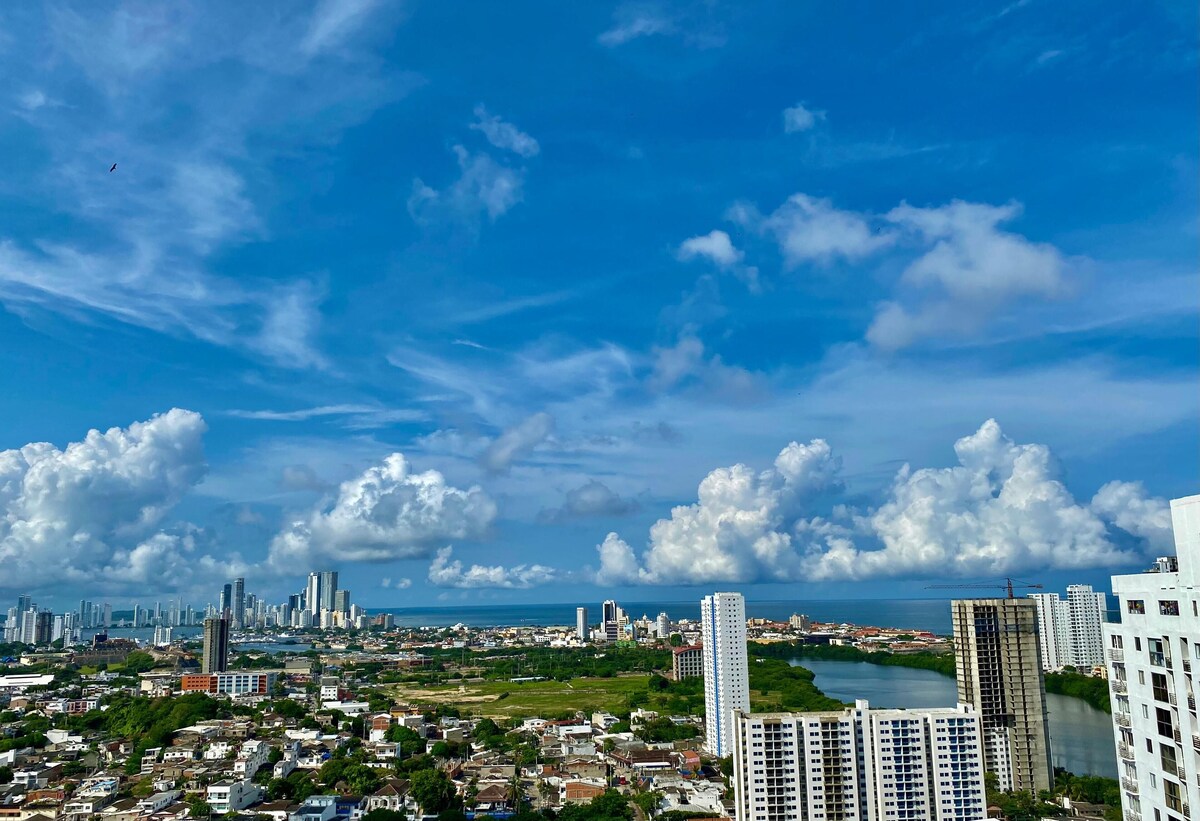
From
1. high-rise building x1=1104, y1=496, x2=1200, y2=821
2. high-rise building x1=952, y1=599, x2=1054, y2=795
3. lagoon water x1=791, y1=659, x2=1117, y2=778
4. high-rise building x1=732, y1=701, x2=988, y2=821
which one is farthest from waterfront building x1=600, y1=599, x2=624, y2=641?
high-rise building x1=1104, y1=496, x2=1200, y2=821

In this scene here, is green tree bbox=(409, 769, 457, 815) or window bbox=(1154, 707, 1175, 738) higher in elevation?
window bbox=(1154, 707, 1175, 738)

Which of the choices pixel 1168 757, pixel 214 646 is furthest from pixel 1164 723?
pixel 214 646

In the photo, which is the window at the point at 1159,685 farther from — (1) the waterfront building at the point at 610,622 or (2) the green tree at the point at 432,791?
(1) the waterfront building at the point at 610,622

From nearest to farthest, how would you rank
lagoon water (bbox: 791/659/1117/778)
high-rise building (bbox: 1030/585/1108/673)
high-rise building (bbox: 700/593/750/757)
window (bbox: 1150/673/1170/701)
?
1. window (bbox: 1150/673/1170/701)
2. lagoon water (bbox: 791/659/1117/778)
3. high-rise building (bbox: 700/593/750/757)
4. high-rise building (bbox: 1030/585/1108/673)

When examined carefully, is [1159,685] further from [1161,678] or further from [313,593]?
[313,593]

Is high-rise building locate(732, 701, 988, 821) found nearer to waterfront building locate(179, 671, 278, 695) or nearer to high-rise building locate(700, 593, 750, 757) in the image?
high-rise building locate(700, 593, 750, 757)
